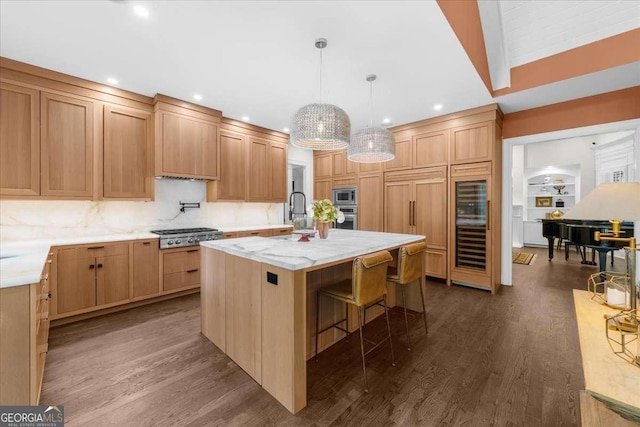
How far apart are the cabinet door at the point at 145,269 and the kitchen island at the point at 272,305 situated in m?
1.21

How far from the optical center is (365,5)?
6.38ft

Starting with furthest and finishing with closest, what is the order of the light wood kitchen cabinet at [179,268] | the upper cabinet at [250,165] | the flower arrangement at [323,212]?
the upper cabinet at [250,165] → the light wood kitchen cabinet at [179,268] → the flower arrangement at [323,212]

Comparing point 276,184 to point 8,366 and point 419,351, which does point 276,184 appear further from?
point 8,366

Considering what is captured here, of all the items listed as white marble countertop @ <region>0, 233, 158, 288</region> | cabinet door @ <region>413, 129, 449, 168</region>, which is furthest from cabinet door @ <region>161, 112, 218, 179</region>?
cabinet door @ <region>413, 129, 449, 168</region>

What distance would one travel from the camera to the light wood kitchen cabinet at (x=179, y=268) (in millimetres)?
3465

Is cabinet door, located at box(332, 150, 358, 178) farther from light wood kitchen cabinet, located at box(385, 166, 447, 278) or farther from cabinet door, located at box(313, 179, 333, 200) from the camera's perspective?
light wood kitchen cabinet, located at box(385, 166, 447, 278)

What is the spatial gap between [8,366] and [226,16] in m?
2.59

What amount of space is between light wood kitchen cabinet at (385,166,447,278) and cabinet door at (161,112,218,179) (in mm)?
3060

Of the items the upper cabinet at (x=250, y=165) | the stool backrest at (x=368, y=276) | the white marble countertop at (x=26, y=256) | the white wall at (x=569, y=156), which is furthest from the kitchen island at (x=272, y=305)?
the white wall at (x=569, y=156)

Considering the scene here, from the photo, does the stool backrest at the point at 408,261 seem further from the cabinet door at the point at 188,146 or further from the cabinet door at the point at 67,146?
the cabinet door at the point at 67,146

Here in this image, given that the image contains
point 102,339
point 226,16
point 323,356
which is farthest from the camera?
point 102,339

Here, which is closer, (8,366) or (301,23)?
(8,366)

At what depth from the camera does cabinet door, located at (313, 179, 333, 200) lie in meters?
5.98

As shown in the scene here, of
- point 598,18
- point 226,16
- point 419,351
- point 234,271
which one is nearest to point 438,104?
point 598,18
